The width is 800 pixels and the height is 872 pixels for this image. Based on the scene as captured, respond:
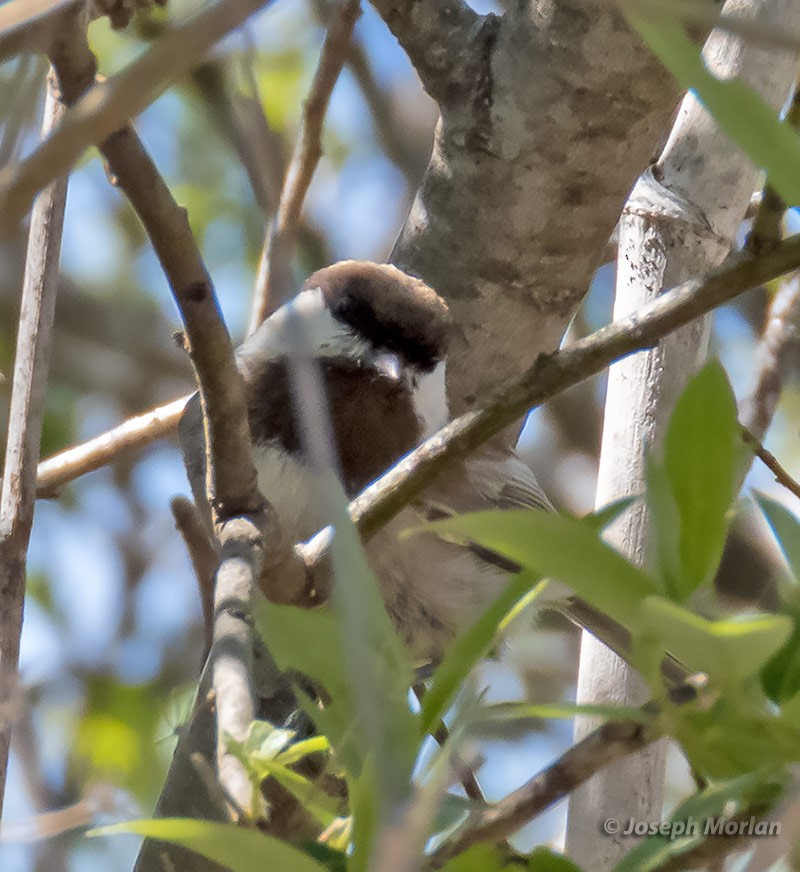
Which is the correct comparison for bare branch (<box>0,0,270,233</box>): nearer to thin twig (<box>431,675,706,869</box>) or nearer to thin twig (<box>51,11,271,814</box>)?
thin twig (<box>51,11,271,814</box>)

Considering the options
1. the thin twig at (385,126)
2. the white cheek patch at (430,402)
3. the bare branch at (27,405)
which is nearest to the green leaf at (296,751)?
the bare branch at (27,405)

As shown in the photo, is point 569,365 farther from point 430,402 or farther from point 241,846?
point 430,402

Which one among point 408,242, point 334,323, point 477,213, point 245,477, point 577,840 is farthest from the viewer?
point 334,323

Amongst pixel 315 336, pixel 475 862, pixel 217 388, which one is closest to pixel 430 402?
pixel 315 336

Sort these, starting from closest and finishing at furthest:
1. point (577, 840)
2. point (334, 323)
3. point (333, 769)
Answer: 1. point (333, 769)
2. point (577, 840)
3. point (334, 323)

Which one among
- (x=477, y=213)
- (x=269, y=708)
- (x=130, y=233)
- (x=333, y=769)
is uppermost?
(x=130, y=233)

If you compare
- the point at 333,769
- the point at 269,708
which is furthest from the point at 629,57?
the point at 333,769

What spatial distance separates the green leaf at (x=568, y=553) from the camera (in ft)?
1.85

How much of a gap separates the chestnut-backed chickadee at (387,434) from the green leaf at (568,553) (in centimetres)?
121

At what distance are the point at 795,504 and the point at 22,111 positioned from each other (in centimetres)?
200

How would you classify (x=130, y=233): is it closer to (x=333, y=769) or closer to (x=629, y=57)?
(x=629, y=57)

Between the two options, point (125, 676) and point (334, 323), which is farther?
point (125, 676)

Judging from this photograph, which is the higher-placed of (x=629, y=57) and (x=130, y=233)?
(x=130, y=233)

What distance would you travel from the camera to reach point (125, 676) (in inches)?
118
